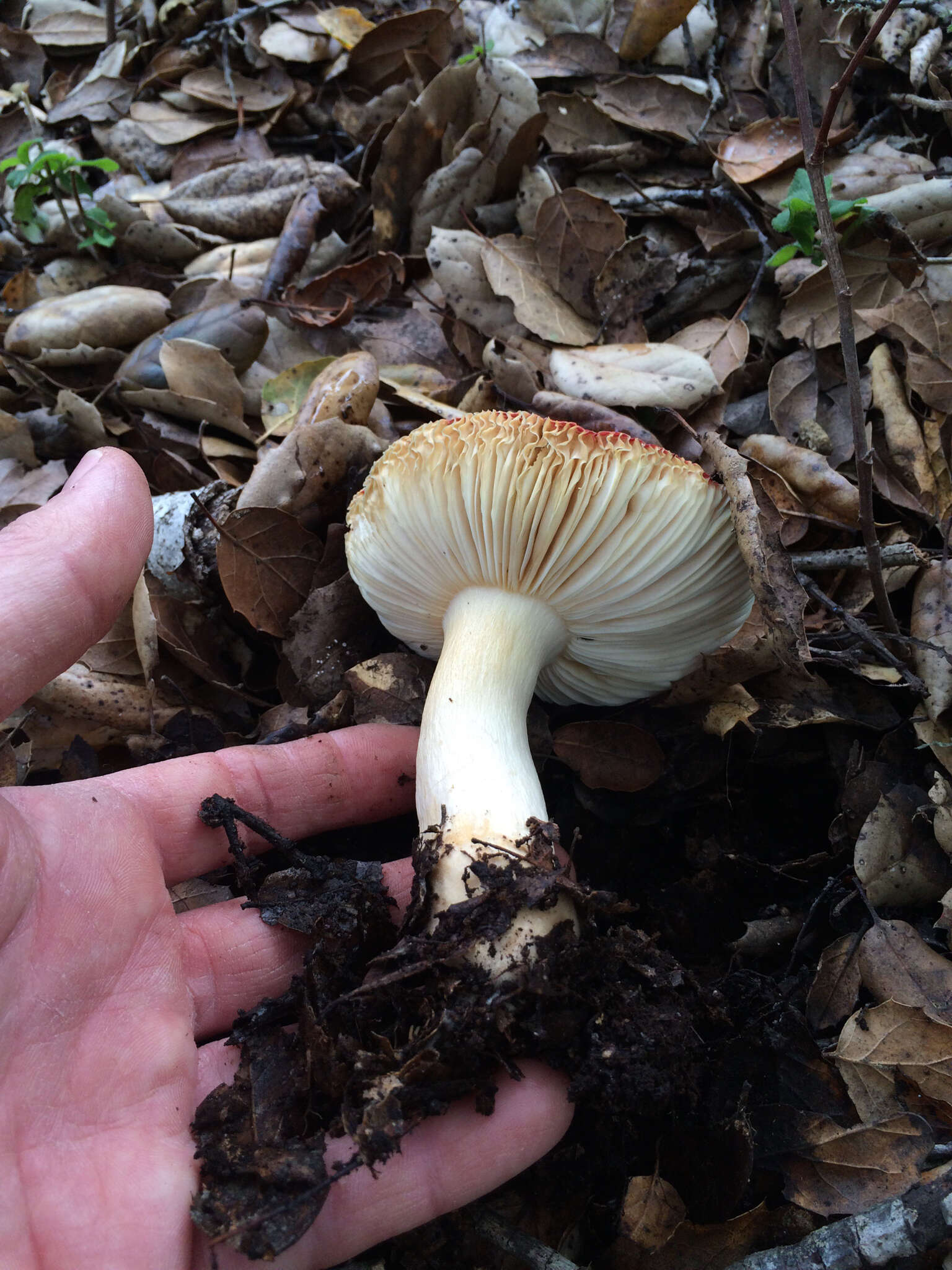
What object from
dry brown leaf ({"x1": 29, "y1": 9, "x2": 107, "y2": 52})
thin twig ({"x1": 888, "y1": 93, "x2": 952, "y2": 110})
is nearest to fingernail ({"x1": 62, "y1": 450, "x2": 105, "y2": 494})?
thin twig ({"x1": 888, "y1": 93, "x2": 952, "y2": 110})

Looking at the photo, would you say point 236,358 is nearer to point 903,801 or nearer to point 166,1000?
point 166,1000

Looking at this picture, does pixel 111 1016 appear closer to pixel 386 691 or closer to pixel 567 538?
pixel 386 691

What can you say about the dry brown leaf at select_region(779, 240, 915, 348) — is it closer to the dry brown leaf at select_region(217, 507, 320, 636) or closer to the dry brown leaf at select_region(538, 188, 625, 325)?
the dry brown leaf at select_region(538, 188, 625, 325)

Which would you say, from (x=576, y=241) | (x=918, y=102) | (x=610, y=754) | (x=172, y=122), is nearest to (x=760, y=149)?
(x=918, y=102)

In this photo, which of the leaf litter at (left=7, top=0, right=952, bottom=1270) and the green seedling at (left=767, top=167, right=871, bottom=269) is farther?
the green seedling at (left=767, top=167, right=871, bottom=269)

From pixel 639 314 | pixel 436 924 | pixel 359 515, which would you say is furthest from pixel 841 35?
pixel 436 924

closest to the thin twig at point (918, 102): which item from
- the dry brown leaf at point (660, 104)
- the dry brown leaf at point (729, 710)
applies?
the dry brown leaf at point (660, 104)
